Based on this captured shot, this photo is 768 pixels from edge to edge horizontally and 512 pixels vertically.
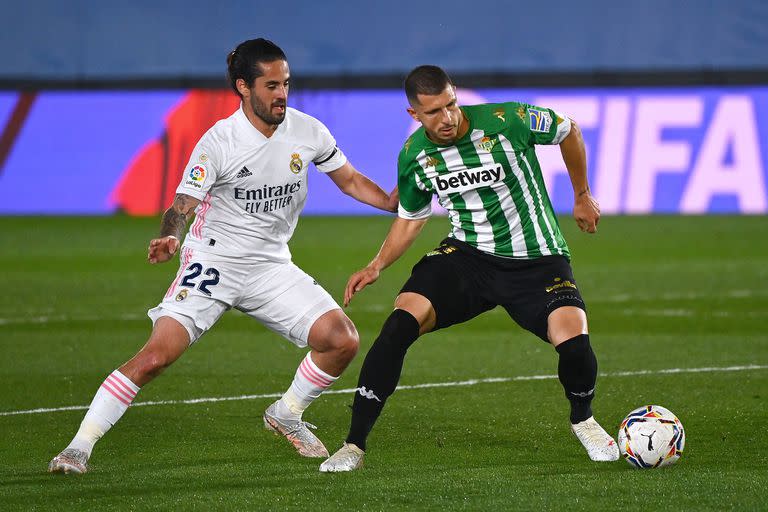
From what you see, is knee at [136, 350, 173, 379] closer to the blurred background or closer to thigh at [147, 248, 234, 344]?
thigh at [147, 248, 234, 344]

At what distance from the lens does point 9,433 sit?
6.92m

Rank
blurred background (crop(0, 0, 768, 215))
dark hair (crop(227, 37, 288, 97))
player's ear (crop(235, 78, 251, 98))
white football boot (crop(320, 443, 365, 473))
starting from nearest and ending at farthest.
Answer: white football boot (crop(320, 443, 365, 473)) < dark hair (crop(227, 37, 288, 97)) < player's ear (crop(235, 78, 251, 98)) < blurred background (crop(0, 0, 768, 215))

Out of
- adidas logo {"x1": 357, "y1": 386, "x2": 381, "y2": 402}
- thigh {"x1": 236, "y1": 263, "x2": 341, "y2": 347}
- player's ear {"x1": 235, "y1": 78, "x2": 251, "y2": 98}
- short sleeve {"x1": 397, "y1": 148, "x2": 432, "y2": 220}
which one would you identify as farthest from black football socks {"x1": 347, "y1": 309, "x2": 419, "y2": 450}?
player's ear {"x1": 235, "y1": 78, "x2": 251, "y2": 98}

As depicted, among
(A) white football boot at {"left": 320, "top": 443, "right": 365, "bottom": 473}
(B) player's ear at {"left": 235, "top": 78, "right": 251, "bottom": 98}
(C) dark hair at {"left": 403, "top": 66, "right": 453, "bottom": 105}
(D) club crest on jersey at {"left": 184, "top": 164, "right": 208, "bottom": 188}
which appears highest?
(C) dark hair at {"left": 403, "top": 66, "right": 453, "bottom": 105}

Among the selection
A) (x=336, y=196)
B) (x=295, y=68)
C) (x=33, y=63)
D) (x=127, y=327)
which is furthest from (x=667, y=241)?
(x=33, y=63)

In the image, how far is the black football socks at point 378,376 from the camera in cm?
603

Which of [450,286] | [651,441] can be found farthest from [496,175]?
[651,441]

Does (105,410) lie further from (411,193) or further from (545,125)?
(545,125)

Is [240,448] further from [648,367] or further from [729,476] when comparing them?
[648,367]

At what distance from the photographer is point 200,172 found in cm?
621

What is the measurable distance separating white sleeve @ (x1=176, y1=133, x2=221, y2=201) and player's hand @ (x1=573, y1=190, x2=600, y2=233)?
1732mm

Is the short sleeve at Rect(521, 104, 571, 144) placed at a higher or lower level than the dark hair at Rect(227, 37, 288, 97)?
lower

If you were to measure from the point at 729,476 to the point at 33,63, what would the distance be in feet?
80.3

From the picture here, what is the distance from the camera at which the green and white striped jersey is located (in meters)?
6.30
